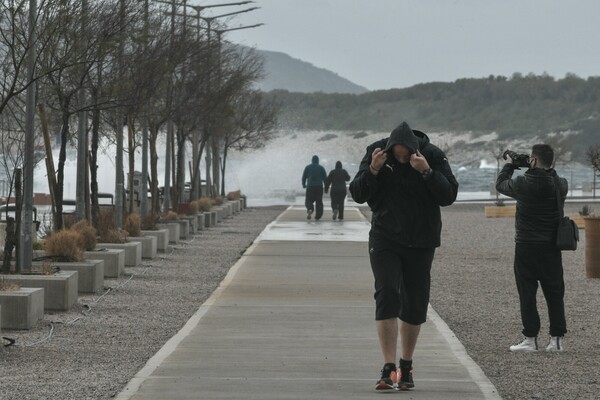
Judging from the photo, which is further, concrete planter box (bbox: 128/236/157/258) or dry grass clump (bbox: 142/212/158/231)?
dry grass clump (bbox: 142/212/158/231)

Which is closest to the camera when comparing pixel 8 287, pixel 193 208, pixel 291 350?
pixel 291 350

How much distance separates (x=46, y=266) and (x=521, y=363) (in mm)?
6983

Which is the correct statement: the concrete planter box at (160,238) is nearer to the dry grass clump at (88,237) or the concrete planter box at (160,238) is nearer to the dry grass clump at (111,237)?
the dry grass clump at (111,237)

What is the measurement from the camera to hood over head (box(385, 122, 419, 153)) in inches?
440

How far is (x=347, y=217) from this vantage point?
5106cm

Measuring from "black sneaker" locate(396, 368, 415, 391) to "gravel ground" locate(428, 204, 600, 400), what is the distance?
2.13ft

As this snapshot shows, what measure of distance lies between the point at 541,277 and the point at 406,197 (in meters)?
3.29

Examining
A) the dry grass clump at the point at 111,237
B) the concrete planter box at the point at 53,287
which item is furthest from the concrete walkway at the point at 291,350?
the dry grass clump at the point at 111,237

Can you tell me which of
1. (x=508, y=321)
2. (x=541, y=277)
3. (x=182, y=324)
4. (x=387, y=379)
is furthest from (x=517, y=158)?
(x=182, y=324)

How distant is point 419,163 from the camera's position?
36.6 feet

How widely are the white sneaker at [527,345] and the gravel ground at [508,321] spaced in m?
0.07

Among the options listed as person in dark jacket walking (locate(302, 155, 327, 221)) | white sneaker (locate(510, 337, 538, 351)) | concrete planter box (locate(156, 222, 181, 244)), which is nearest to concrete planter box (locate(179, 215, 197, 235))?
concrete planter box (locate(156, 222, 181, 244))

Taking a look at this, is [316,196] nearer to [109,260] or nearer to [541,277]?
[109,260]

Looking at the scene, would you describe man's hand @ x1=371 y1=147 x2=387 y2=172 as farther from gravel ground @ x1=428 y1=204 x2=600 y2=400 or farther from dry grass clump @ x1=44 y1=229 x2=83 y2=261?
dry grass clump @ x1=44 y1=229 x2=83 y2=261
